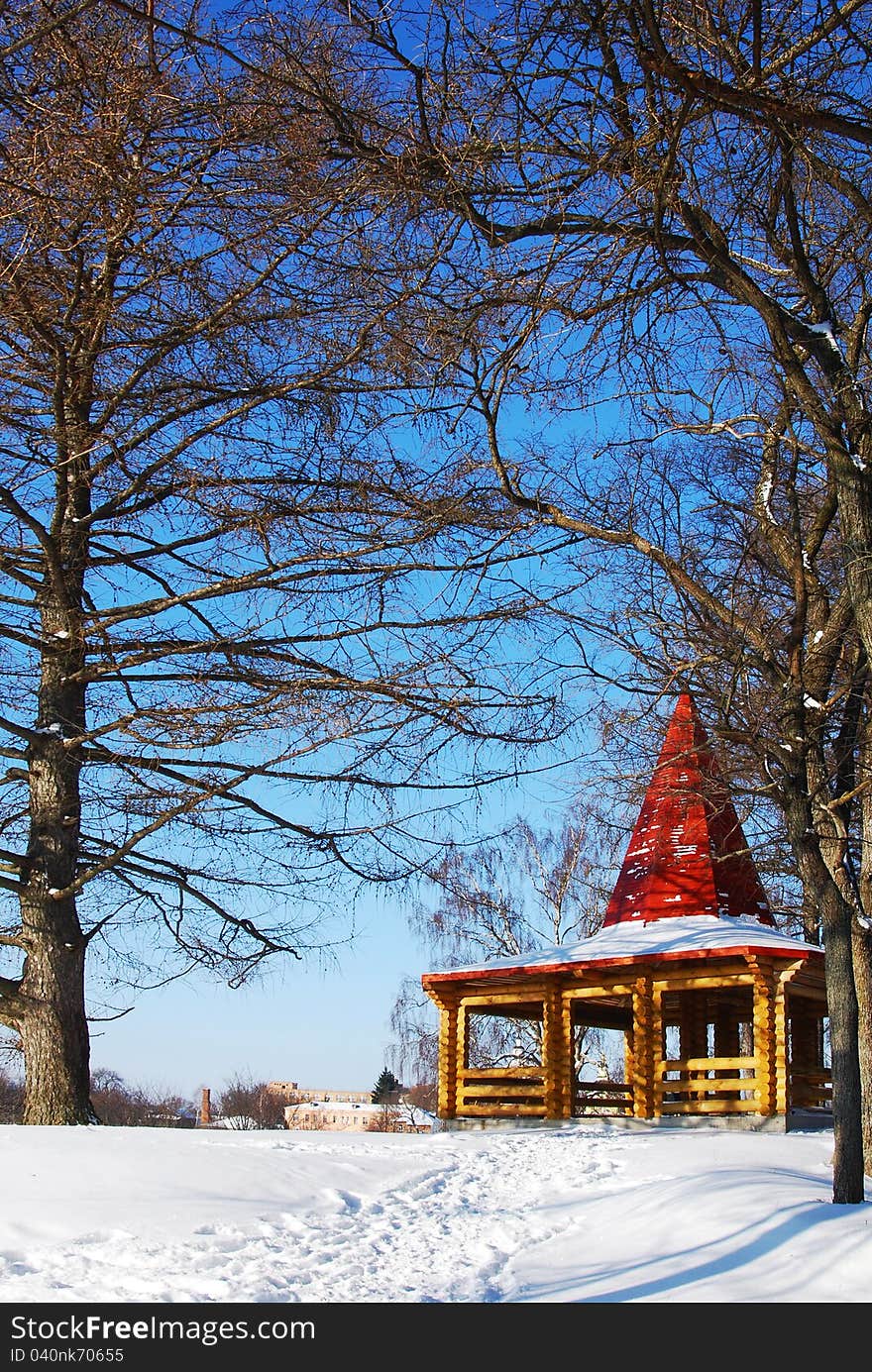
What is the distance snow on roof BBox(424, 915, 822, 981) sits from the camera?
1472 cm

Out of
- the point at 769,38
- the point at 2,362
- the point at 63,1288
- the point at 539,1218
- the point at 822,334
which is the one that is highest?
the point at 769,38

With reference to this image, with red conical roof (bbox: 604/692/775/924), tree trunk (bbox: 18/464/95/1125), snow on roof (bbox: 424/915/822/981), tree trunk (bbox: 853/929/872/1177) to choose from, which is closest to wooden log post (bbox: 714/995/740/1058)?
red conical roof (bbox: 604/692/775/924)

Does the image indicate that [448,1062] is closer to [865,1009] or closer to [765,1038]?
[765,1038]

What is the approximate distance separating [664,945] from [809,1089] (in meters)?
4.46

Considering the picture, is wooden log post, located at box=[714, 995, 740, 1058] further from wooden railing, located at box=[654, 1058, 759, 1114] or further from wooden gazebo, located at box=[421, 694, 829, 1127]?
wooden railing, located at box=[654, 1058, 759, 1114]

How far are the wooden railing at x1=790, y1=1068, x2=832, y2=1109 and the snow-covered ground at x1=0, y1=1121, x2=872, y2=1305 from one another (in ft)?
32.6

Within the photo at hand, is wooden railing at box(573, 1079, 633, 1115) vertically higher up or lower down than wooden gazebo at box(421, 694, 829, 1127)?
lower down

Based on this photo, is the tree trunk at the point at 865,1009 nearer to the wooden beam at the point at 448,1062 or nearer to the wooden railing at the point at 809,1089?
the wooden railing at the point at 809,1089

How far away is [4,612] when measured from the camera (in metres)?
9.05

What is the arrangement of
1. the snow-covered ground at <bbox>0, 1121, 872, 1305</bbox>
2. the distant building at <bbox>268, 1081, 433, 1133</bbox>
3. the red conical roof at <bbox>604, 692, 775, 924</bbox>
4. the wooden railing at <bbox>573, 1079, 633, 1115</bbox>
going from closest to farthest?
the snow-covered ground at <bbox>0, 1121, 872, 1305</bbox>
the red conical roof at <bbox>604, 692, 775, 924</bbox>
the wooden railing at <bbox>573, 1079, 633, 1115</bbox>
the distant building at <bbox>268, 1081, 433, 1133</bbox>

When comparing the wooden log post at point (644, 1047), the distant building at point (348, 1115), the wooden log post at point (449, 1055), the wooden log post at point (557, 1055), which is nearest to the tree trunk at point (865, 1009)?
the wooden log post at point (644, 1047)

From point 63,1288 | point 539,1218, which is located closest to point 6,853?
point 539,1218
